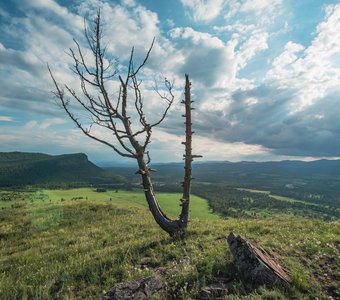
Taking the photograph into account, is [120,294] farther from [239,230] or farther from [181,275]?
[239,230]

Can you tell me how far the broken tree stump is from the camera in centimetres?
832

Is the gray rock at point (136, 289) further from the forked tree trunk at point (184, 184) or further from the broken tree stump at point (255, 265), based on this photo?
the forked tree trunk at point (184, 184)

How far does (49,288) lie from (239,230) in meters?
10.5

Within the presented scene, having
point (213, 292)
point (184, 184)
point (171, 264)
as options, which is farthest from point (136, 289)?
point (184, 184)

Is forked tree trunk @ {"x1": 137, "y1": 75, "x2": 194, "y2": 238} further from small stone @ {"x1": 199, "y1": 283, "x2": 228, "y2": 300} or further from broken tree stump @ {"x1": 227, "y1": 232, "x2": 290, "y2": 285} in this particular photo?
small stone @ {"x1": 199, "y1": 283, "x2": 228, "y2": 300}

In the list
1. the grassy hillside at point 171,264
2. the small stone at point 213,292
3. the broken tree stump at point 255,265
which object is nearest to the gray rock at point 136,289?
the grassy hillside at point 171,264

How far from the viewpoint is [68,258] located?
14758mm

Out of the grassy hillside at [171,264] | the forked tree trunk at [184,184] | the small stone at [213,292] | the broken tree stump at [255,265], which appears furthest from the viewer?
the forked tree trunk at [184,184]

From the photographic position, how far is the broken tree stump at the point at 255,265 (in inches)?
328

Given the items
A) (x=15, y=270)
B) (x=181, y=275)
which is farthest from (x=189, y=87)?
(x=15, y=270)

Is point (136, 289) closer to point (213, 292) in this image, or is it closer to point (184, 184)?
point (213, 292)

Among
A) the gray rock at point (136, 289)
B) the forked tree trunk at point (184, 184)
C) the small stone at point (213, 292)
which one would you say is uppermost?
the forked tree trunk at point (184, 184)

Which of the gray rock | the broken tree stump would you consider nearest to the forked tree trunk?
the broken tree stump

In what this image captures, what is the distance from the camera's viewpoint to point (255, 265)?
8789mm
